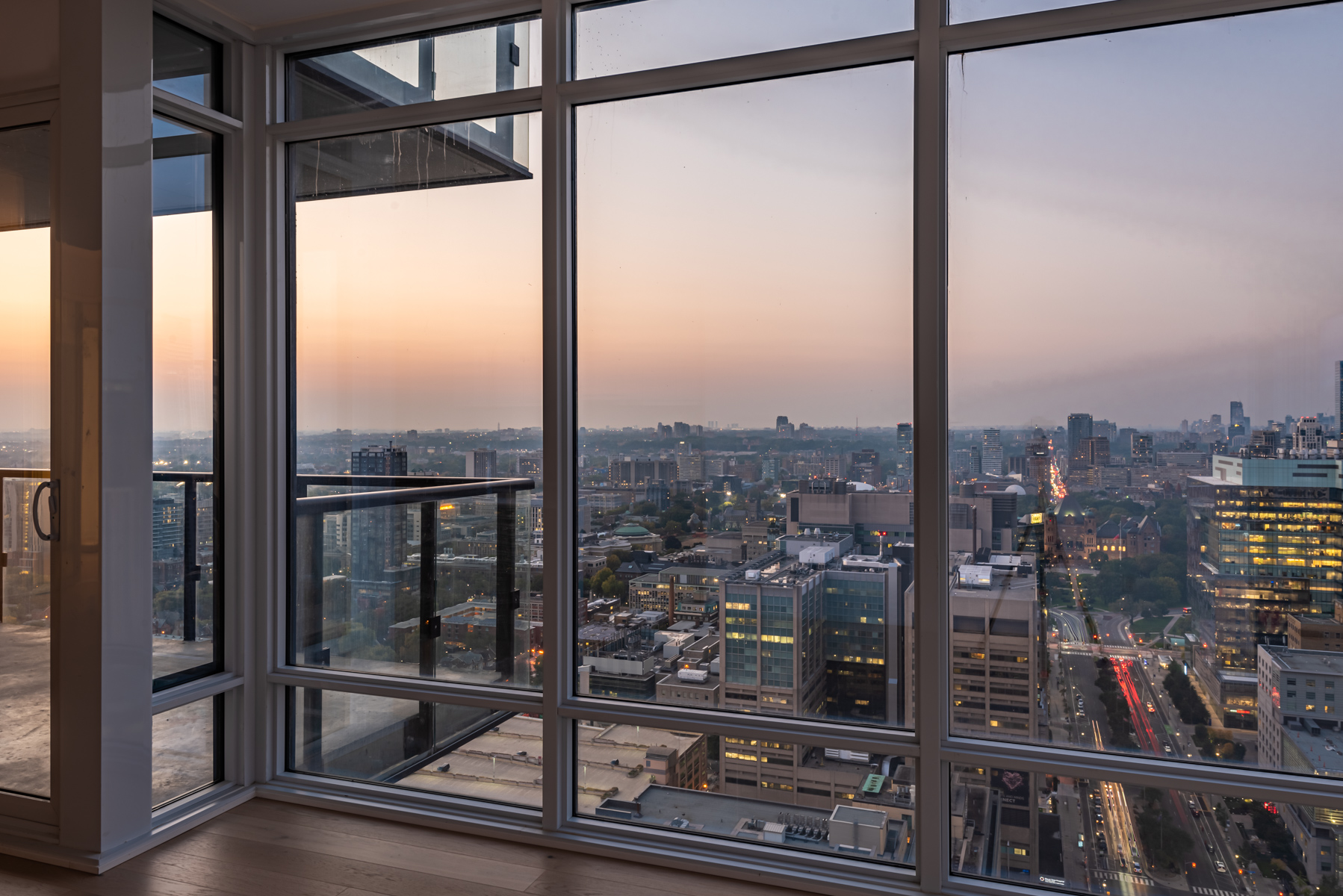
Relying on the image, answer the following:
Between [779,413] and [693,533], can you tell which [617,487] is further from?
[779,413]

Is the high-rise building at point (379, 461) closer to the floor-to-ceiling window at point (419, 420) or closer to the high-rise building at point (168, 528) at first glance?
the floor-to-ceiling window at point (419, 420)

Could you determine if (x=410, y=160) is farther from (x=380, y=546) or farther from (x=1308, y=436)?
(x=1308, y=436)

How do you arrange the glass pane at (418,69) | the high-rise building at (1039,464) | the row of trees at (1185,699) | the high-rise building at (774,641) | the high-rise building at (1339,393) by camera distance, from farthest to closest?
the glass pane at (418,69), the high-rise building at (774,641), the high-rise building at (1039,464), the row of trees at (1185,699), the high-rise building at (1339,393)

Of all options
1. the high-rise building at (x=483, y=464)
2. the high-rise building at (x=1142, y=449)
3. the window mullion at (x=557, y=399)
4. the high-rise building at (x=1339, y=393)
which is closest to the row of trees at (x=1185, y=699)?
the high-rise building at (x=1142, y=449)

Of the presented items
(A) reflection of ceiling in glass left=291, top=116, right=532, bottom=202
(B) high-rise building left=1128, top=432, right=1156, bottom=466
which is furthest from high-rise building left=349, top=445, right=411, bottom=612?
(B) high-rise building left=1128, top=432, right=1156, bottom=466

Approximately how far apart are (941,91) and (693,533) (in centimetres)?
163

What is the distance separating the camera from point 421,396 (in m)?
3.20

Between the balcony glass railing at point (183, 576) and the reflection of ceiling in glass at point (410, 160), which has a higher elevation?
the reflection of ceiling in glass at point (410, 160)

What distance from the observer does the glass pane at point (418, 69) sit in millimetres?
3029

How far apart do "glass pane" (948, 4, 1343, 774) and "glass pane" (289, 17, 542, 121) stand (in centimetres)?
158

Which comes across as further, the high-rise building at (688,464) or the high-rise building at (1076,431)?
the high-rise building at (688,464)

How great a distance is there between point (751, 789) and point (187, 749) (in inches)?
86.5

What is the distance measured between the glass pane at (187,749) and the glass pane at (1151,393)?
285 cm

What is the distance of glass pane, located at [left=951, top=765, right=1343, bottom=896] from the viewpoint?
2225 mm
